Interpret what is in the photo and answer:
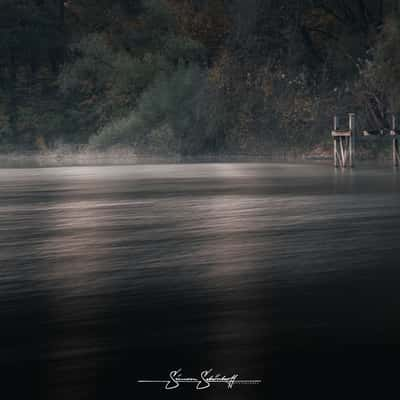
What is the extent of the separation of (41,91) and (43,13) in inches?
228

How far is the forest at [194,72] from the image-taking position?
55.4 m

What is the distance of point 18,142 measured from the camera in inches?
3253

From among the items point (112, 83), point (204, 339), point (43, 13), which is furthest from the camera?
point (43, 13)

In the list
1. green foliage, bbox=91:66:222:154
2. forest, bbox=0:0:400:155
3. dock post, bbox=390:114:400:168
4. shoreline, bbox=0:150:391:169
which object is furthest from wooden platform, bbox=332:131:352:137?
green foliage, bbox=91:66:222:154

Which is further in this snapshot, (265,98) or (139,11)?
(139,11)

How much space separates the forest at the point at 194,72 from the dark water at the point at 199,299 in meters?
29.7

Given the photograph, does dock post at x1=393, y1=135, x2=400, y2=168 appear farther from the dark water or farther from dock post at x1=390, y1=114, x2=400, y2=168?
the dark water

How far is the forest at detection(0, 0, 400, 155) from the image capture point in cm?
5538

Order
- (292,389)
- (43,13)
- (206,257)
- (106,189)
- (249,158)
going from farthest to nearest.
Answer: (43,13), (249,158), (106,189), (206,257), (292,389)

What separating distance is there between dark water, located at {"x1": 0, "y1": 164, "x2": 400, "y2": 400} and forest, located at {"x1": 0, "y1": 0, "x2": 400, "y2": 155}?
2970 centimetres

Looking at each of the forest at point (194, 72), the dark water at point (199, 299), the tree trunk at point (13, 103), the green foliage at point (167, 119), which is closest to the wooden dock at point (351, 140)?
the forest at point (194, 72)

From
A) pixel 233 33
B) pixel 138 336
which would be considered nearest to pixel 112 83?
pixel 233 33

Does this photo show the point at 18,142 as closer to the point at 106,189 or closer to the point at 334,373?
the point at 106,189

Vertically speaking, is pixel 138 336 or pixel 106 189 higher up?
pixel 138 336
